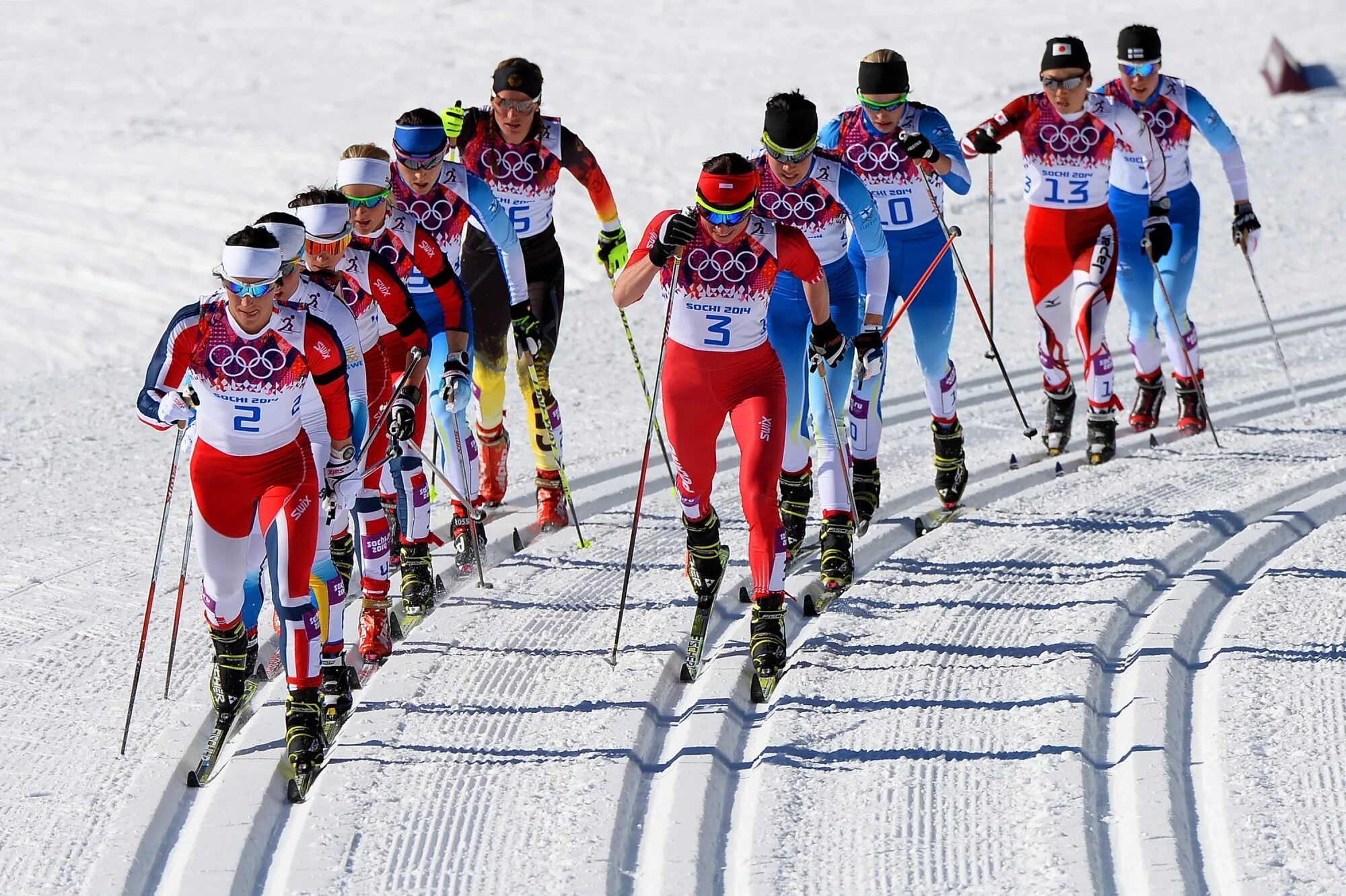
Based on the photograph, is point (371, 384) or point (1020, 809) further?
point (371, 384)

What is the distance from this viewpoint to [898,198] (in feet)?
28.5

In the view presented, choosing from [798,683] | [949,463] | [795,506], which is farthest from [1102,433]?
[798,683]

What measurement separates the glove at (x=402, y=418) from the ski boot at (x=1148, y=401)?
17.3ft

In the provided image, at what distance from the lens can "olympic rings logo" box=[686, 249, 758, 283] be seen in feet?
22.4

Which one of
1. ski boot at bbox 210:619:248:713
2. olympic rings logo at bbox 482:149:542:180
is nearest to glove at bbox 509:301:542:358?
olympic rings logo at bbox 482:149:542:180

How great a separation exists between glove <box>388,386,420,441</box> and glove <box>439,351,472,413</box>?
419mm

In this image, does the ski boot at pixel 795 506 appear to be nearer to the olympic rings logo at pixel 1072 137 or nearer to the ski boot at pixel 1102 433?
the ski boot at pixel 1102 433

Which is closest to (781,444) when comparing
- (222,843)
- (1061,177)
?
(222,843)

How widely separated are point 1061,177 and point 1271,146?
8941 mm

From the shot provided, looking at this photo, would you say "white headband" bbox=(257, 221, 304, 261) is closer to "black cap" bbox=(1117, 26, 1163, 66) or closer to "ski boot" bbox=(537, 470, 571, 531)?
"ski boot" bbox=(537, 470, 571, 531)

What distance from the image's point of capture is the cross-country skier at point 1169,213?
10.1 metres

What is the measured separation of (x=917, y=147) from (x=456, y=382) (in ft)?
8.60

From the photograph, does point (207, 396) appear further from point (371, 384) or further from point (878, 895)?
point (878, 895)

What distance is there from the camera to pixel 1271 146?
17.5 m
